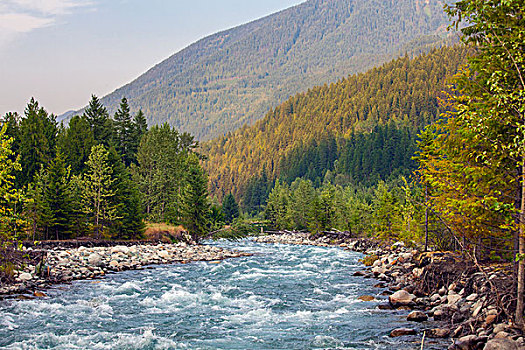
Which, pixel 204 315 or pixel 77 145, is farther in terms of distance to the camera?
pixel 77 145

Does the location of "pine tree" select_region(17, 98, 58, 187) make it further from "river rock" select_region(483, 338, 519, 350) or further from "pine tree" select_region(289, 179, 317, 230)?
"river rock" select_region(483, 338, 519, 350)

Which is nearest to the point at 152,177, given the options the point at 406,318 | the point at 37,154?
the point at 37,154

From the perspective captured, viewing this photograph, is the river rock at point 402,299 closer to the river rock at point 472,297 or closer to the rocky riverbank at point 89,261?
the river rock at point 472,297

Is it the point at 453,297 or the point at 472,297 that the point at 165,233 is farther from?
the point at 472,297

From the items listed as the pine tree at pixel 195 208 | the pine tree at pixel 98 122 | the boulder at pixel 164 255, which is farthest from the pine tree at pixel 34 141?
the boulder at pixel 164 255

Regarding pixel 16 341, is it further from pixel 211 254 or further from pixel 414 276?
pixel 211 254

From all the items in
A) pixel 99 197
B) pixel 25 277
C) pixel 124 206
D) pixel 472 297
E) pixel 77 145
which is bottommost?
pixel 472 297

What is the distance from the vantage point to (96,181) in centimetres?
4069

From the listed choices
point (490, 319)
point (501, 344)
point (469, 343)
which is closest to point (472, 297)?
point (490, 319)

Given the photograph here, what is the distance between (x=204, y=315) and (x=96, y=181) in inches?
1050

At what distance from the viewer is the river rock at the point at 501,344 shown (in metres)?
10.9

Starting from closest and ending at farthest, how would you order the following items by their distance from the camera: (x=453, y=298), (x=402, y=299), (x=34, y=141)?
(x=453, y=298) → (x=402, y=299) → (x=34, y=141)

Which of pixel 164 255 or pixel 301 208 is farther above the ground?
pixel 164 255

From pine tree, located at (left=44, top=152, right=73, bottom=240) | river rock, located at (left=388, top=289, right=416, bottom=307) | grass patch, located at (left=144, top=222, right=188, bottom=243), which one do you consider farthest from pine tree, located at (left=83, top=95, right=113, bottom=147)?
river rock, located at (left=388, top=289, right=416, bottom=307)
